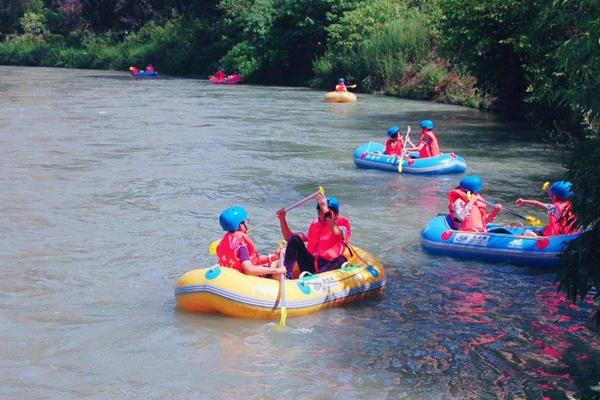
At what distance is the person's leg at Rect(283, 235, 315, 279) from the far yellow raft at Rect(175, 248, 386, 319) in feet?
0.97

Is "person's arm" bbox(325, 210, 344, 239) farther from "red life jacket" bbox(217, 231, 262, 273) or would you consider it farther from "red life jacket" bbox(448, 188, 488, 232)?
"red life jacket" bbox(448, 188, 488, 232)

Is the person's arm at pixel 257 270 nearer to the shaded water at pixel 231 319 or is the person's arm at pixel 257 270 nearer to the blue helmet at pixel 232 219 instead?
the blue helmet at pixel 232 219

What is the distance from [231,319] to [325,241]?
139cm

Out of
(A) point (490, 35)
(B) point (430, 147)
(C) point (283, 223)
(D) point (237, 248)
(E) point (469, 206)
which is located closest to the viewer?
(D) point (237, 248)

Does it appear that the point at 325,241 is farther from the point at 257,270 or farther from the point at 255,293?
the point at 255,293

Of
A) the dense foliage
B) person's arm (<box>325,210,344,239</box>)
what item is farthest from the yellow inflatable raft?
person's arm (<box>325,210,344,239</box>)

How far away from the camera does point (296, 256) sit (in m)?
8.68

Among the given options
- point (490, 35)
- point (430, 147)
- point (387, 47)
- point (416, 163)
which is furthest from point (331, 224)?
point (387, 47)

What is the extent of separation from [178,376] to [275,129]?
15.2 metres

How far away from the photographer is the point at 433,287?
9.15 meters

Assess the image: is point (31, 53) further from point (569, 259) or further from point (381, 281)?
point (569, 259)

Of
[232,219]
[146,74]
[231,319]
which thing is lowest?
[146,74]

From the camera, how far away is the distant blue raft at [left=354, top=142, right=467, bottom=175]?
15.3 meters

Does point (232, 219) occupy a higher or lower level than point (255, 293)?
higher
